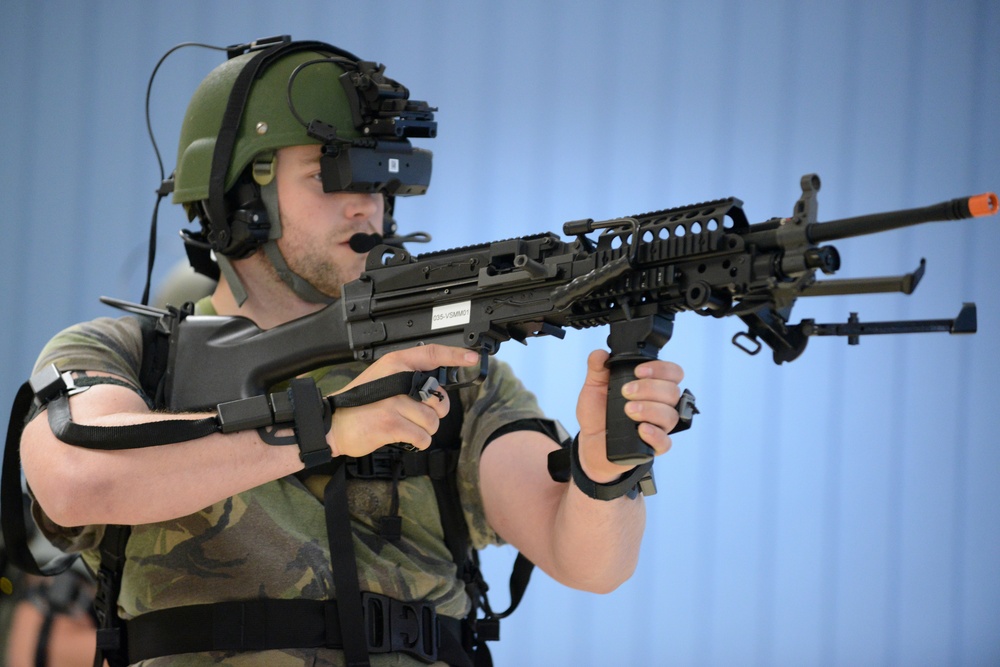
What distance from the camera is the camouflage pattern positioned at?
1941 millimetres

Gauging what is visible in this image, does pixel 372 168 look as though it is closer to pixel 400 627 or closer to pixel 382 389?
pixel 382 389

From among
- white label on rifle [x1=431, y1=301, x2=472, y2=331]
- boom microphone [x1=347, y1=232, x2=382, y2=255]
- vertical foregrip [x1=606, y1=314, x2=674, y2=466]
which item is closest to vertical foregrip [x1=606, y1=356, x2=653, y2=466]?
vertical foregrip [x1=606, y1=314, x2=674, y2=466]

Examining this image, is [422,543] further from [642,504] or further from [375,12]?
[375,12]

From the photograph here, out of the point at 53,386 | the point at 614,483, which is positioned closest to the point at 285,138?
the point at 53,386

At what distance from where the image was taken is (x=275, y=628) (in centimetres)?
191

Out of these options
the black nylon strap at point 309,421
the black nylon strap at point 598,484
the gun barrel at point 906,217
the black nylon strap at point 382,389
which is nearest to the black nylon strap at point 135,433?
the black nylon strap at point 309,421

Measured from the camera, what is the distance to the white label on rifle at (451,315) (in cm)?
169

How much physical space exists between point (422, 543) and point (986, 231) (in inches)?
87.8

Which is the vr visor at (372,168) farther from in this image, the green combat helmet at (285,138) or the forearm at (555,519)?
the forearm at (555,519)

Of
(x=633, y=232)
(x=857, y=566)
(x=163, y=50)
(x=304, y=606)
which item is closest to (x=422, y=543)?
(x=304, y=606)

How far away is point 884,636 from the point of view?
3262mm

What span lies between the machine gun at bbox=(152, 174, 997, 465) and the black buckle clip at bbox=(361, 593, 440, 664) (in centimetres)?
47

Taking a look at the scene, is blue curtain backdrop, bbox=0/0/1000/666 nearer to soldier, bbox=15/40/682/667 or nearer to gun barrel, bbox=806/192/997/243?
soldier, bbox=15/40/682/667

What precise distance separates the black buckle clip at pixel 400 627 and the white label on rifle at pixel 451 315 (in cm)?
58
